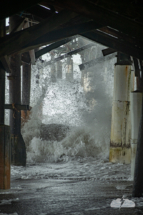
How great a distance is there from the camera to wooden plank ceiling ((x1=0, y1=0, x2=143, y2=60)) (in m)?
2.96

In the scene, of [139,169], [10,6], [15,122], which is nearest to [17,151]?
[15,122]

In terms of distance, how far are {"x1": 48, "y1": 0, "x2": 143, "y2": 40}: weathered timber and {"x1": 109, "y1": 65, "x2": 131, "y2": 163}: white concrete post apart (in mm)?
4223

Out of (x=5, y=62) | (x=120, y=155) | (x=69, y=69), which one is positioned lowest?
(x=120, y=155)

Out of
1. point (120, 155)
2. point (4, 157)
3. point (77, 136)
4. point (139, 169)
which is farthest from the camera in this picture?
point (77, 136)

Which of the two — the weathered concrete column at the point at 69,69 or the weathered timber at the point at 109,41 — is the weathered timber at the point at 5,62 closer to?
the weathered timber at the point at 109,41

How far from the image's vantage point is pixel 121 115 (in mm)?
7512

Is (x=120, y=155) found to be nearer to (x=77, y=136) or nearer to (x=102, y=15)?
(x=77, y=136)

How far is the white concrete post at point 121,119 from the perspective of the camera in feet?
24.4

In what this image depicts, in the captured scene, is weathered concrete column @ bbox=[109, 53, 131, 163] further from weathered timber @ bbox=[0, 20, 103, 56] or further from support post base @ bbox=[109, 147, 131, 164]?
weathered timber @ bbox=[0, 20, 103, 56]

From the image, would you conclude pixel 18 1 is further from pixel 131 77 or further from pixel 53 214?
pixel 131 77

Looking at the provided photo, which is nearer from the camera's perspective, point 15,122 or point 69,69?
point 15,122

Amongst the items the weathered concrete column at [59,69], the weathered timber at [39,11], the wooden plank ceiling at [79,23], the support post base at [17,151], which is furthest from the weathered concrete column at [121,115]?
the weathered concrete column at [59,69]

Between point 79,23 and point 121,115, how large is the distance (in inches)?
156

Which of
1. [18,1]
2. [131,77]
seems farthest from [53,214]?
[131,77]
